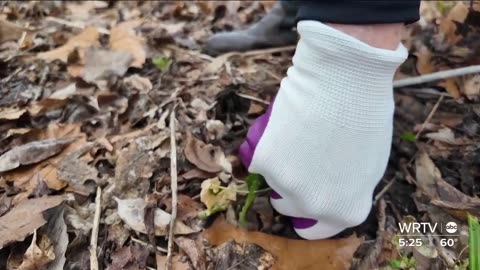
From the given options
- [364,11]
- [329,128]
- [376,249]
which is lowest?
[376,249]

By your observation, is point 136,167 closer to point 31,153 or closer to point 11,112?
point 31,153

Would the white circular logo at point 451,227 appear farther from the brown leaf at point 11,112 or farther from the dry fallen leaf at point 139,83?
the brown leaf at point 11,112

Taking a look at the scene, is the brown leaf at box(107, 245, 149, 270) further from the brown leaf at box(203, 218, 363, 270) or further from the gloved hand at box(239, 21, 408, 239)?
the gloved hand at box(239, 21, 408, 239)

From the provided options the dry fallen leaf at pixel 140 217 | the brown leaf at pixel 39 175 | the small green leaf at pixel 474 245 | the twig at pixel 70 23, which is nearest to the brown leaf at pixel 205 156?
the dry fallen leaf at pixel 140 217

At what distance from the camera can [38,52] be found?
1.38m

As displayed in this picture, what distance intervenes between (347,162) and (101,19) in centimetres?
106

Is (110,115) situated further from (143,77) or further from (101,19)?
(101,19)

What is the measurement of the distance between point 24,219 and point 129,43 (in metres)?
0.67

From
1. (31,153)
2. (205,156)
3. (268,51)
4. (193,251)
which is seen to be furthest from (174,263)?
(268,51)

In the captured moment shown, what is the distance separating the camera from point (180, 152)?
104 centimetres

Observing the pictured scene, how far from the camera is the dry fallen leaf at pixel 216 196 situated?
0.94m

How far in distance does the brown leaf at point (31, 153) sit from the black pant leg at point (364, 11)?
1.87 ft

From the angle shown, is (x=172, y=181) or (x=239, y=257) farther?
(x=172, y=181)

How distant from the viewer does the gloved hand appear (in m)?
0.83
